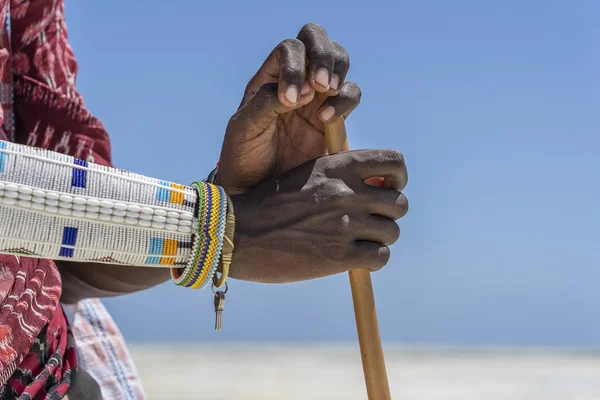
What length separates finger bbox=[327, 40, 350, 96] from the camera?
1529 mm

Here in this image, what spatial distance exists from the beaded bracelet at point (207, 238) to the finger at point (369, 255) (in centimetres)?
28

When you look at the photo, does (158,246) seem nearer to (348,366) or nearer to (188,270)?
(188,270)

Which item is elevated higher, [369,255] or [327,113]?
[327,113]

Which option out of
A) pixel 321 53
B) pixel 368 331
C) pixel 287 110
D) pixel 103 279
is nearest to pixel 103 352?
pixel 103 279

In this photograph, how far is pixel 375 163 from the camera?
5.18ft

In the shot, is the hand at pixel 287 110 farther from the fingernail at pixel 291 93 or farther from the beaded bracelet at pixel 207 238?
the beaded bracelet at pixel 207 238

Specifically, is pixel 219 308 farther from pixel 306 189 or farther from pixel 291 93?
pixel 291 93

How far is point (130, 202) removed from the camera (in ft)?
4.59

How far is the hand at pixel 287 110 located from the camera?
1.49m

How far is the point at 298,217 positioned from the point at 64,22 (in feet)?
4.13

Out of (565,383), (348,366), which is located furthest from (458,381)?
(348,366)

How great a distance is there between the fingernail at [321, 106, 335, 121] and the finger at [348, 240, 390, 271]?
0.87 ft

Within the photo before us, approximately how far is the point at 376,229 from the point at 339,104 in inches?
10.6

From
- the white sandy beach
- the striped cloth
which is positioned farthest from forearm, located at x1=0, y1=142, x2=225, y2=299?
the white sandy beach
